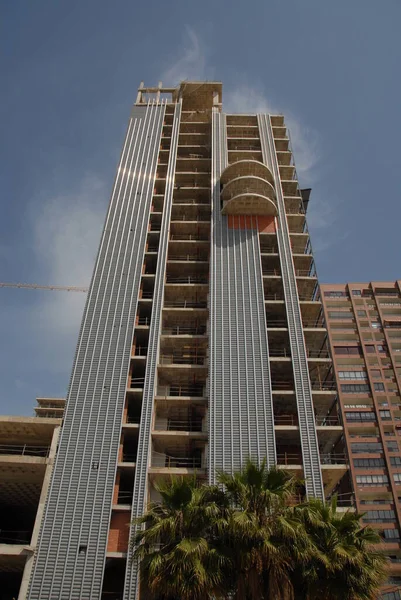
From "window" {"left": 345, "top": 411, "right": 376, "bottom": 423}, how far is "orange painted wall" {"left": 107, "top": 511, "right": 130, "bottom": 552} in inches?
1933

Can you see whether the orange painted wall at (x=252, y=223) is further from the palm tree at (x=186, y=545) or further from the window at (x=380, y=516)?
the window at (x=380, y=516)

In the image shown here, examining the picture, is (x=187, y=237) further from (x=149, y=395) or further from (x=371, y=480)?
(x=371, y=480)

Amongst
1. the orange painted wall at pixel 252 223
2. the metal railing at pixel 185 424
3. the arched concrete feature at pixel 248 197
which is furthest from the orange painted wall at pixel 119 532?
the arched concrete feature at pixel 248 197

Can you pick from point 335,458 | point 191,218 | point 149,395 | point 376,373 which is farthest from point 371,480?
point 149,395

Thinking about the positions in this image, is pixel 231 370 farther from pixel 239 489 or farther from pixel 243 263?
pixel 239 489

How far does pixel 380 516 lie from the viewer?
60219 mm

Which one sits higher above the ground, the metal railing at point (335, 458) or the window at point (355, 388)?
the window at point (355, 388)

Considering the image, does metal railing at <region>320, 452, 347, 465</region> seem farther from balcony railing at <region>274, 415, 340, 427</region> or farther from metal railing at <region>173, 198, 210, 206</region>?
metal railing at <region>173, 198, 210, 206</region>

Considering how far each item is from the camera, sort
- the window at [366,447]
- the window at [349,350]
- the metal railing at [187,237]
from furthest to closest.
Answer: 1. the window at [349,350]
2. the window at [366,447]
3. the metal railing at [187,237]

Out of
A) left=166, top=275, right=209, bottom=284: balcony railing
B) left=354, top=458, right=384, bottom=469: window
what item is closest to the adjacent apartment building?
left=354, top=458, right=384, bottom=469: window

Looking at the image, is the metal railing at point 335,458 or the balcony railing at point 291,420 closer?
the metal railing at point 335,458

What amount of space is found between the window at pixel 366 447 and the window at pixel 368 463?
1.11m

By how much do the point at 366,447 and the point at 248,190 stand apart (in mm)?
42244

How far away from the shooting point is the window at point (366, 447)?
2611 inches
